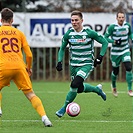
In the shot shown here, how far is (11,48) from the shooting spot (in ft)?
28.7

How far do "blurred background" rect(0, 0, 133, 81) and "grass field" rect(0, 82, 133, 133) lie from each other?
5.76 meters

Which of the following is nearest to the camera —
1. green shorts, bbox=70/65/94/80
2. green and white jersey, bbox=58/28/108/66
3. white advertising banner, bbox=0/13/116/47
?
green shorts, bbox=70/65/94/80

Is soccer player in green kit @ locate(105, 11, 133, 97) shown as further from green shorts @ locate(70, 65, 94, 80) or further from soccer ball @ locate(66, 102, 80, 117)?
soccer ball @ locate(66, 102, 80, 117)

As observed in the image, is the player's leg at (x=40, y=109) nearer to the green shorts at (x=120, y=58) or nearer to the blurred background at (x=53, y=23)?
the green shorts at (x=120, y=58)

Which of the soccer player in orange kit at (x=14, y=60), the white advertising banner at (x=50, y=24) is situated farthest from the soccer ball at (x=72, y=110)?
the white advertising banner at (x=50, y=24)

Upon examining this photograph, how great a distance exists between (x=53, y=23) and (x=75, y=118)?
11.0m

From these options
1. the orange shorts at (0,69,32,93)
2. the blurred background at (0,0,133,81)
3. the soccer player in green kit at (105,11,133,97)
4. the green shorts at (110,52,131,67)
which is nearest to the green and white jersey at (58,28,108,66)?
the orange shorts at (0,69,32,93)

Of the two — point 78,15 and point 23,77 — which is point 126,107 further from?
point 23,77

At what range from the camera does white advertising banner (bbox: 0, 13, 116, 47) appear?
20641mm

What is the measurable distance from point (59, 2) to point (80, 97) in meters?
7.89

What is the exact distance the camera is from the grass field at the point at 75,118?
853cm

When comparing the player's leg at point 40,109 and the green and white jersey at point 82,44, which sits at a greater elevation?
the green and white jersey at point 82,44

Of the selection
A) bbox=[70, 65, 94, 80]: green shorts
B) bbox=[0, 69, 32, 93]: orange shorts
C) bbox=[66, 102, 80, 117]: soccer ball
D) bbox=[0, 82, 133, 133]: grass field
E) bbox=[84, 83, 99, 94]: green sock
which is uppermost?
bbox=[0, 69, 32, 93]: orange shorts

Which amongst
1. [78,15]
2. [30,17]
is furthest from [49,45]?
[78,15]
